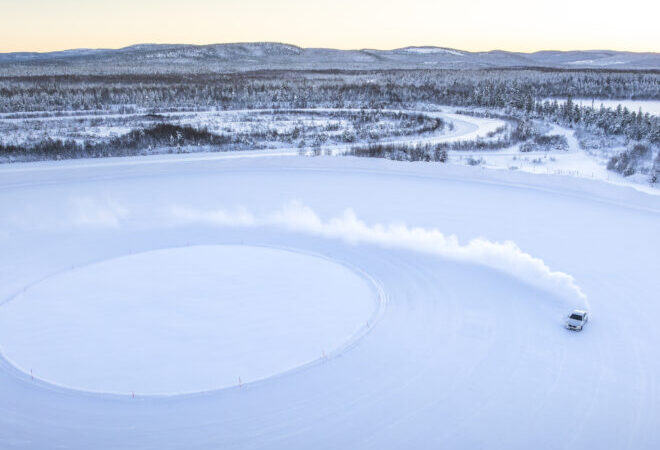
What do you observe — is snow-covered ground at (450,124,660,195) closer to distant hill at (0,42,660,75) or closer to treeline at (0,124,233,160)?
treeline at (0,124,233,160)

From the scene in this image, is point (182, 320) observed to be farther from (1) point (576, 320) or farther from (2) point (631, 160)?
(2) point (631, 160)

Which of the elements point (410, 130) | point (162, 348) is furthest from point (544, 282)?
point (410, 130)

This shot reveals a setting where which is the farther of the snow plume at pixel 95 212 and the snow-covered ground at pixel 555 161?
the snow-covered ground at pixel 555 161

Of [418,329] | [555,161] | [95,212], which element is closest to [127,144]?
[95,212]

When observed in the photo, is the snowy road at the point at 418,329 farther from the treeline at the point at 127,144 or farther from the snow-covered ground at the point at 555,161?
the treeline at the point at 127,144

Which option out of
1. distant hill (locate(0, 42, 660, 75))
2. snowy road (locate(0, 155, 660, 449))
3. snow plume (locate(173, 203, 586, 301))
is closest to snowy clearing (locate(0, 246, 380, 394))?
snowy road (locate(0, 155, 660, 449))

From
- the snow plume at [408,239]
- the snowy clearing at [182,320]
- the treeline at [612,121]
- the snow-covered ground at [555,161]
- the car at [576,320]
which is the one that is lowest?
the snowy clearing at [182,320]

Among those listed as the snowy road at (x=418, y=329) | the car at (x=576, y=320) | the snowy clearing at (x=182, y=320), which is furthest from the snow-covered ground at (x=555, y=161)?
the snowy clearing at (x=182, y=320)

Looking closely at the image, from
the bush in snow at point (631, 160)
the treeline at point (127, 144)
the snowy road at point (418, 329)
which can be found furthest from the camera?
the treeline at point (127, 144)
